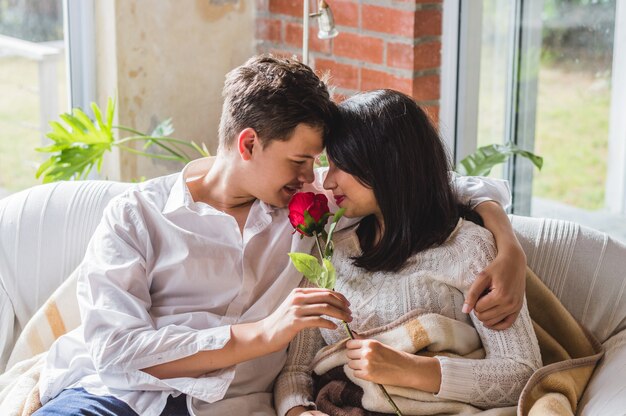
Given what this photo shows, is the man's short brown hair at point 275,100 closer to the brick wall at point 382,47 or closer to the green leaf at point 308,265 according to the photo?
the green leaf at point 308,265

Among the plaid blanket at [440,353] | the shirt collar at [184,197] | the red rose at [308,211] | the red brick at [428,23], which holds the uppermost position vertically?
the red brick at [428,23]

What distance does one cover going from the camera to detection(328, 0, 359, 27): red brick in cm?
304

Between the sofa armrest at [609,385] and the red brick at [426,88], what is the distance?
3.91ft

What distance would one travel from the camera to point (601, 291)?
2018mm

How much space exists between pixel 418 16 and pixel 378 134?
3.75 feet

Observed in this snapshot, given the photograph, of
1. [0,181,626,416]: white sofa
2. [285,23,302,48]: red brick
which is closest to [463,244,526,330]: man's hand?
[0,181,626,416]: white sofa

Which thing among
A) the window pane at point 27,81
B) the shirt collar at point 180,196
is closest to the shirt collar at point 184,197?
the shirt collar at point 180,196

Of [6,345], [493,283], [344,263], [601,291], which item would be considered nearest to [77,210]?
[6,345]

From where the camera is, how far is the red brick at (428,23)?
2.90 metres

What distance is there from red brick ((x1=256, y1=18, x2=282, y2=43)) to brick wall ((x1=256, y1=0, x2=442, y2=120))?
11 centimetres

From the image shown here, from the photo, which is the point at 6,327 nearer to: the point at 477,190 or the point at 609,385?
the point at 477,190

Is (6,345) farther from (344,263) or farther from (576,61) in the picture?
(576,61)

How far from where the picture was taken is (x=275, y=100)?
189cm

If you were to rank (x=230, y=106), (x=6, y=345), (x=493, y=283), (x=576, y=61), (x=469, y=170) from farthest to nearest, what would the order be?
1. (x=576, y=61)
2. (x=469, y=170)
3. (x=6, y=345)
4. (x=230, y=106)
5. (x=493, y=283)
